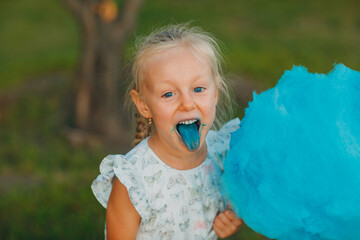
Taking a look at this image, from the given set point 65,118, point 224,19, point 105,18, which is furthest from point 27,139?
point 224,19

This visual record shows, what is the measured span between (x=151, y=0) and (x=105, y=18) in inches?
235

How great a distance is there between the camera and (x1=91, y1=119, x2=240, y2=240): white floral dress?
1.84 m

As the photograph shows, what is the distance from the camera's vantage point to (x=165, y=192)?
6.21ft

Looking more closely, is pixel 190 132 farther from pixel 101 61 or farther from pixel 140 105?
pixel 101 61

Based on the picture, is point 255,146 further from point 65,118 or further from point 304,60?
point 304,60

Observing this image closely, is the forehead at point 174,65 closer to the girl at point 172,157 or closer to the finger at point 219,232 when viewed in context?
the girl at point 172,157

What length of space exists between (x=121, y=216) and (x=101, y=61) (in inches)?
118

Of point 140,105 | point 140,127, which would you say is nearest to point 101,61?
point 140,127

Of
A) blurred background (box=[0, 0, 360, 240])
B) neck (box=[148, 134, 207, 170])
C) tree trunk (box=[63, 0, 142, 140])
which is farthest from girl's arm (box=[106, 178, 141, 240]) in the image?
tree trunk (box=[63, 0, 142, 140])

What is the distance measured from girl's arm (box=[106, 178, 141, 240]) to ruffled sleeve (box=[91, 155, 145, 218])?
3 cm

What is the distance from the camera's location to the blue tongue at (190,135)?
1.74m

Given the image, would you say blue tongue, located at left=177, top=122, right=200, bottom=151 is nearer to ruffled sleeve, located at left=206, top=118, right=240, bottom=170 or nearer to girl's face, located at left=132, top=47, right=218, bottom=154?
girl's face, located at left=132, top=47, right=218, bottom=154

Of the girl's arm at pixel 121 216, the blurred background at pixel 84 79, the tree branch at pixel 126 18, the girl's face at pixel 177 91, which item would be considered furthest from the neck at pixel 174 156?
the tree branch at pixel 126 18

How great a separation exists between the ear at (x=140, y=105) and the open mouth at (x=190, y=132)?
0.60ft
